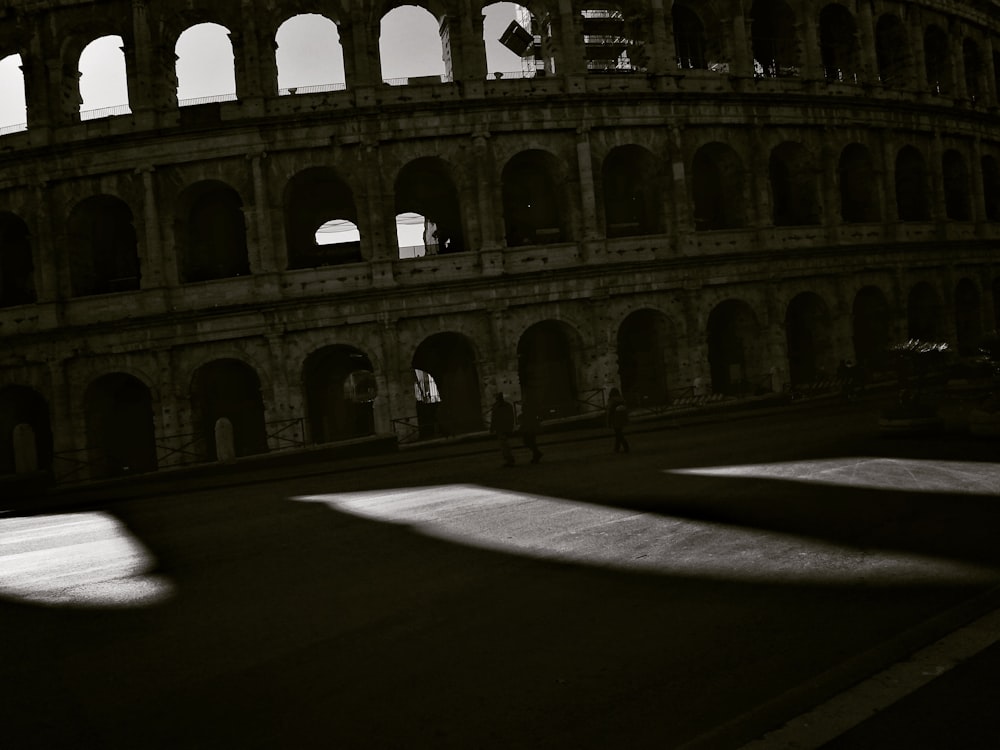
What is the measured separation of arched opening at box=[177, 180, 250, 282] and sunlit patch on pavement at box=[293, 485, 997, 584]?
13193 millimetres

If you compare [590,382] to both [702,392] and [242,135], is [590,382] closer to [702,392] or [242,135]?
[702,392]

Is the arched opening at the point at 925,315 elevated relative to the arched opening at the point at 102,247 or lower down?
lower down

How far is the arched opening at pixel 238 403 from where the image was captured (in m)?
20.1

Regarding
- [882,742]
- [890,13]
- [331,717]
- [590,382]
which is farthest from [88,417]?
[890,13]

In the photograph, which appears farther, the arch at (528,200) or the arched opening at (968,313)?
the arched opening at (968,313)

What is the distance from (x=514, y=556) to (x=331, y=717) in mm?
2930

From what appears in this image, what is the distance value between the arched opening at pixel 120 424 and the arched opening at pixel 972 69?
3041 cm

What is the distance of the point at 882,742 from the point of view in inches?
113

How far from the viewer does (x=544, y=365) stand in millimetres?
21078

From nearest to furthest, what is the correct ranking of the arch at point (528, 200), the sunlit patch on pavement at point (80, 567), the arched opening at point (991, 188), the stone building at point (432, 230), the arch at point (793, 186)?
the sunlit patch on pavement at point (80, 567) → the stone building at point (432, 230) → the arch at point (528, 200) → the arch at point (793, 186) → the arched opening at point (991, 188)

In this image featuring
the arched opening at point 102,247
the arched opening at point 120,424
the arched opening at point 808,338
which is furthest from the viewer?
the arched opening at point 808,338

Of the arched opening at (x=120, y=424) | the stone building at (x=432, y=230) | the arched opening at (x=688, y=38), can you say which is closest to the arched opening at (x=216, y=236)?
the stone building at (x=432, y=230)

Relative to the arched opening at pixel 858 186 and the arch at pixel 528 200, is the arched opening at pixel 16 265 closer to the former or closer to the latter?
the arch at pixel 528 200

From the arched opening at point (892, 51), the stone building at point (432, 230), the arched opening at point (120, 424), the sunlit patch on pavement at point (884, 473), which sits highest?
the arched opening at point (892, 51)
